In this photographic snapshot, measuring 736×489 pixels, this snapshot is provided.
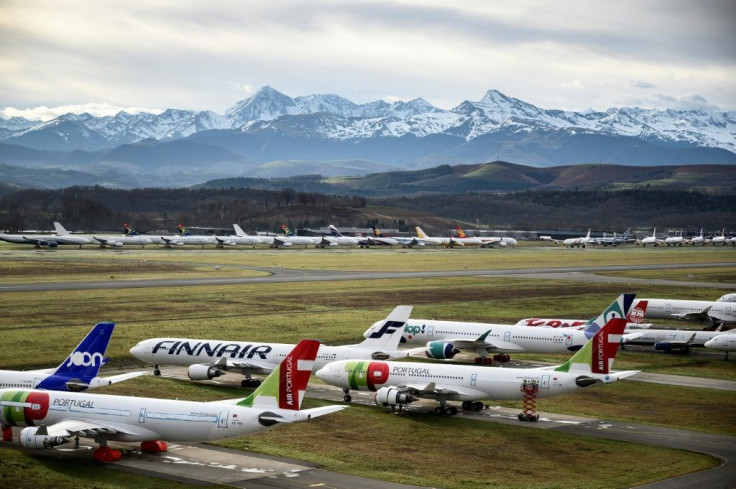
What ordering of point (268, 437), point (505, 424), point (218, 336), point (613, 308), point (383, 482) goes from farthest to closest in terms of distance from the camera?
point (218, 336)
point (613, 308)
point (505, 424)
point (268, 437)
point (383, 482)

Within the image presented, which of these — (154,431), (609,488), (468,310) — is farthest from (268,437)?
(468,310)

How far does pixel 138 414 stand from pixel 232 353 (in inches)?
949

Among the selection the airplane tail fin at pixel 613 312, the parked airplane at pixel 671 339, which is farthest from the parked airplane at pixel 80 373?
the parked airplane at pixel 671 339

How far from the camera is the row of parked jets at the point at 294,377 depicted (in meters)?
47.7

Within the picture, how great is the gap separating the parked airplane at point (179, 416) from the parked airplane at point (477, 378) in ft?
48.5

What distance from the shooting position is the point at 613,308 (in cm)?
7956

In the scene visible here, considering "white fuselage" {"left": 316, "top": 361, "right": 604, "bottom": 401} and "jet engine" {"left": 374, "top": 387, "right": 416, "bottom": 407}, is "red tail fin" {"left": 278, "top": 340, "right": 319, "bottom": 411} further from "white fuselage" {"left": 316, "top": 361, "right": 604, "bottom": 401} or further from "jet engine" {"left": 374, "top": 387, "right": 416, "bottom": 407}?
"white fuselage" {"left": 316, "top": 361, "right": 604, "bottom": 401}

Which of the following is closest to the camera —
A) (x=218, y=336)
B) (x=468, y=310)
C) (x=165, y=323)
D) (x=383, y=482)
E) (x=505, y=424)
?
(x=383, y=482)

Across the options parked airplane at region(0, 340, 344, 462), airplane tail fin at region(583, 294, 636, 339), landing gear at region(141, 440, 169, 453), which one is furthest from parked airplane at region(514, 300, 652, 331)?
landing gear at region(141, 440, 169, 453)

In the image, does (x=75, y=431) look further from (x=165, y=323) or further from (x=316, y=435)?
(x=165, y=323)

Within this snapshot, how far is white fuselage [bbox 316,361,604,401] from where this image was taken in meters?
60.4

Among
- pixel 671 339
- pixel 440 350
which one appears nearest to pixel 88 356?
pixel 440 350

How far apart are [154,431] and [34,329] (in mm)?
50464

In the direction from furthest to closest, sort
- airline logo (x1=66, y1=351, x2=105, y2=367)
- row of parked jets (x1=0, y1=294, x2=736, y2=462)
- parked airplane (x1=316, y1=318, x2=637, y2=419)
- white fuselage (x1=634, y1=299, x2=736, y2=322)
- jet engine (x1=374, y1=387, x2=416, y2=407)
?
1. white fuselage (x1=634, y1=299, x2=736, y2=322)
2. jet engine (x1=374, y1=387, x2=416, y2=407)
3. parked airplane (x1=316, y1=318, x2=637, y2=419)
4. airline logo (x1=66, y1=351, x2=105, y2=367)
5. row of parked jets (x1=0, y1=294, x2=736, y2=462)
